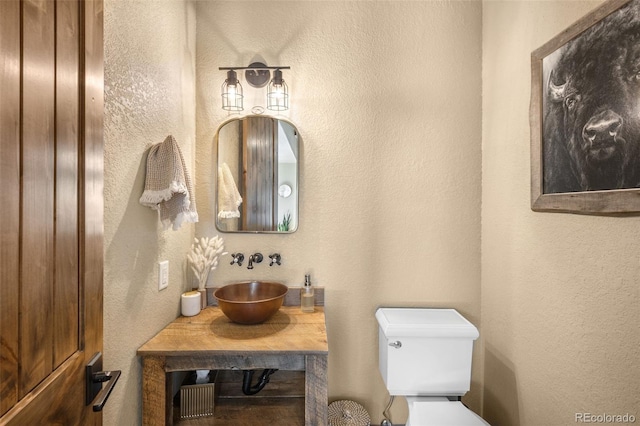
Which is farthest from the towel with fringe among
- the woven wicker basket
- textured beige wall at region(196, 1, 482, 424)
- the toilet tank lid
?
the woven wicker basket

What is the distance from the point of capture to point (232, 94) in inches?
64.1

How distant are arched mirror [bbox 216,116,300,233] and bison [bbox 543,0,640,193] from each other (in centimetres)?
119

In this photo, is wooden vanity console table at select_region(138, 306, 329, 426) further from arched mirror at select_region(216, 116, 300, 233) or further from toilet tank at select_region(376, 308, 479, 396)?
arched mirror at select_region(216, 116, 300, 233)

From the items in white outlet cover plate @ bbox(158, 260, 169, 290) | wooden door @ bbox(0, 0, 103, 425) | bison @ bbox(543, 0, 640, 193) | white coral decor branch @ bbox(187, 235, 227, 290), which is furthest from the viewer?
white coral decor branch @ bbox(187, 235, 227, 290)

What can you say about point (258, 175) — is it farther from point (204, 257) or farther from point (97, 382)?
point (97, 382)

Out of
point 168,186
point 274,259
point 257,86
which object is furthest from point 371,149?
point 168,186

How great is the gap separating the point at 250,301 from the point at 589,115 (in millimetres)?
1532

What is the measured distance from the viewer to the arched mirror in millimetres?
1668

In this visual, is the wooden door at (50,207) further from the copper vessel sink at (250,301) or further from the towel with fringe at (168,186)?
the copper vessel sink at (250,301)

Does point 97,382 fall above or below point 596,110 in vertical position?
below

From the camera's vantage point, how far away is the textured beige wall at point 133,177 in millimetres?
957

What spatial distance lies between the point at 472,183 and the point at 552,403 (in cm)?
107

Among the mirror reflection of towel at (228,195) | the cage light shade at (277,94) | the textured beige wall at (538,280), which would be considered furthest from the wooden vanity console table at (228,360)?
the cage light shade at (277,94)

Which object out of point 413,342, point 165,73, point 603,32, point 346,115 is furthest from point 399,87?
point 413,342
